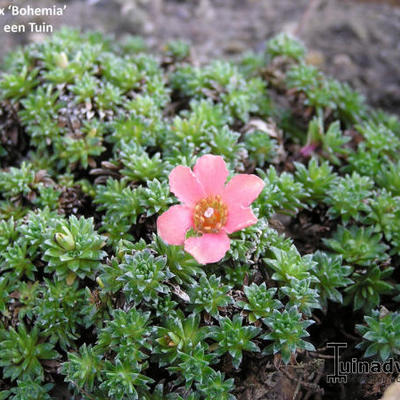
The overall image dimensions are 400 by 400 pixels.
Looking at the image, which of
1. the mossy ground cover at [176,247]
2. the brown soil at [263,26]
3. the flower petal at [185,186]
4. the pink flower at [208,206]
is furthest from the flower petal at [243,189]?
the brown soil at [263,26]

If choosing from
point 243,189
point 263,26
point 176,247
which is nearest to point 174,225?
point 176,247

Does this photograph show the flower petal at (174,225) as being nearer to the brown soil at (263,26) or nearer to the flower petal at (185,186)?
the flower petal at (185,186)

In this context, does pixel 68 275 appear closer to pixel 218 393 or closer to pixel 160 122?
pixel 218 393

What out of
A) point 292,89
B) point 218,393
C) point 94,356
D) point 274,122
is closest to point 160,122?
point 274,122

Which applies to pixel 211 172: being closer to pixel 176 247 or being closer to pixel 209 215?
pixel 209 215

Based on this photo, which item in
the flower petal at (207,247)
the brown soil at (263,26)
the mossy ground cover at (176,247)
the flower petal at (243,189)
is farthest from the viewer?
the brown soil at (263,26)

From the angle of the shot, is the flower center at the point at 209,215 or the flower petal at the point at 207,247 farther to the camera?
the flower center at the point at 209,215
